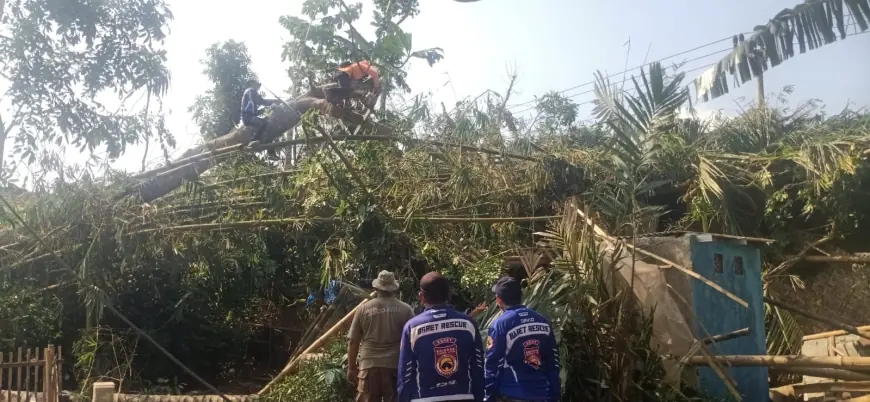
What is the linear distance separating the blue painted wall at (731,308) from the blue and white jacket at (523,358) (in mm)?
1651

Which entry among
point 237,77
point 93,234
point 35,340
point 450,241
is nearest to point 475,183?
point 450,241

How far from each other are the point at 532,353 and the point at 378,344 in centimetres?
137

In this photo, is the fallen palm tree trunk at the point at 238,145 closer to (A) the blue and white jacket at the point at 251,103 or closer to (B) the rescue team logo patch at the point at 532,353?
(A) the blue and white jacket at the point at 251,103

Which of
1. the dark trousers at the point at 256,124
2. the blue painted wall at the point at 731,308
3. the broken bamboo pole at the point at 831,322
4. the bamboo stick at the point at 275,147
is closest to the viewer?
the broken bamboo pole at the point at 831,322

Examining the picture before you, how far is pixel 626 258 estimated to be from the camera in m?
5.30

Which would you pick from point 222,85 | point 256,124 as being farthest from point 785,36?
point 222,85

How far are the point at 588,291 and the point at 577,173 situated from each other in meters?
3.01

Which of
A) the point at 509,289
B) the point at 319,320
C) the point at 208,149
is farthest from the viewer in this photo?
the point at 208,149

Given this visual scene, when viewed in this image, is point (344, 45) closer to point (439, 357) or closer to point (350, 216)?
point (350, 216)

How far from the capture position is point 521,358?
3949mm

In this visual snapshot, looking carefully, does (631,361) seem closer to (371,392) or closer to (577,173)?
(371,392)

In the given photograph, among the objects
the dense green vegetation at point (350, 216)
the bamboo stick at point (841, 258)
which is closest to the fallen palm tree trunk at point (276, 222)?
the dense green vegetation at point (350, 216)

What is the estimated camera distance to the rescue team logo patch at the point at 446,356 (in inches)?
155

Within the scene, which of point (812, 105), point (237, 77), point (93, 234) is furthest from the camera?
point (237, 77)
